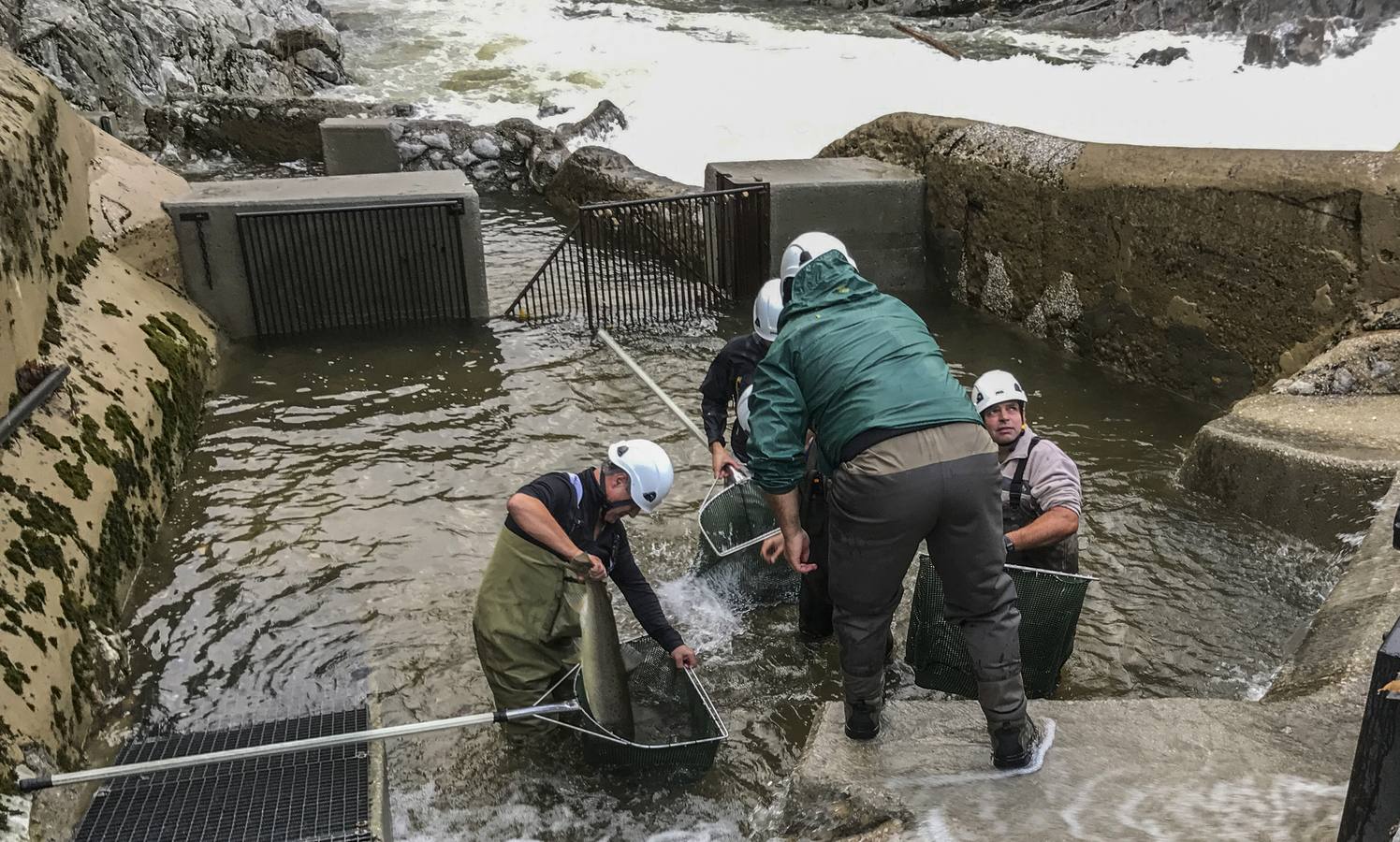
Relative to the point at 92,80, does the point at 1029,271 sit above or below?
below

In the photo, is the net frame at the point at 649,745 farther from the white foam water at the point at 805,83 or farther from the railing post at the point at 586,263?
the white foam water at the point at 805,83

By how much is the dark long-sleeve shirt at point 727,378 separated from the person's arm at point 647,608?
1.08 meters

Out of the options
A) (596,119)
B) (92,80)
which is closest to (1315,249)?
(596,119)

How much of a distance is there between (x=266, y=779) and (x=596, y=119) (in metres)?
15.4

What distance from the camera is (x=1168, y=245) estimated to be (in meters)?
7.82

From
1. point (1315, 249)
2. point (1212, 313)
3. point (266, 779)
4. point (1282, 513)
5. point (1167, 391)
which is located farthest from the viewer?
point (1167, 391)

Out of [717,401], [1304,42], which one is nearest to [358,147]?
[717,401]

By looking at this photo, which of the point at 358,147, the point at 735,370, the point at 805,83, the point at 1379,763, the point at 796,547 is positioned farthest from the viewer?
the point at 805,83

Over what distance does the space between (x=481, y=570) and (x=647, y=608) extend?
6.81 feet

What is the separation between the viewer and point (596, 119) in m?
17.7

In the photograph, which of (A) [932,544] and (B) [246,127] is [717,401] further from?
(B) [246,127]

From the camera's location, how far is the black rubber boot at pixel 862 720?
370 centimetres

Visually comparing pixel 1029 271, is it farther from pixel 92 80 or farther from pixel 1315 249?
pixel 92 80

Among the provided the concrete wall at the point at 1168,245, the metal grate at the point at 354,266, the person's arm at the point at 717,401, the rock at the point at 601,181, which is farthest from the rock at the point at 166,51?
the person's arm at the point at 717,401
